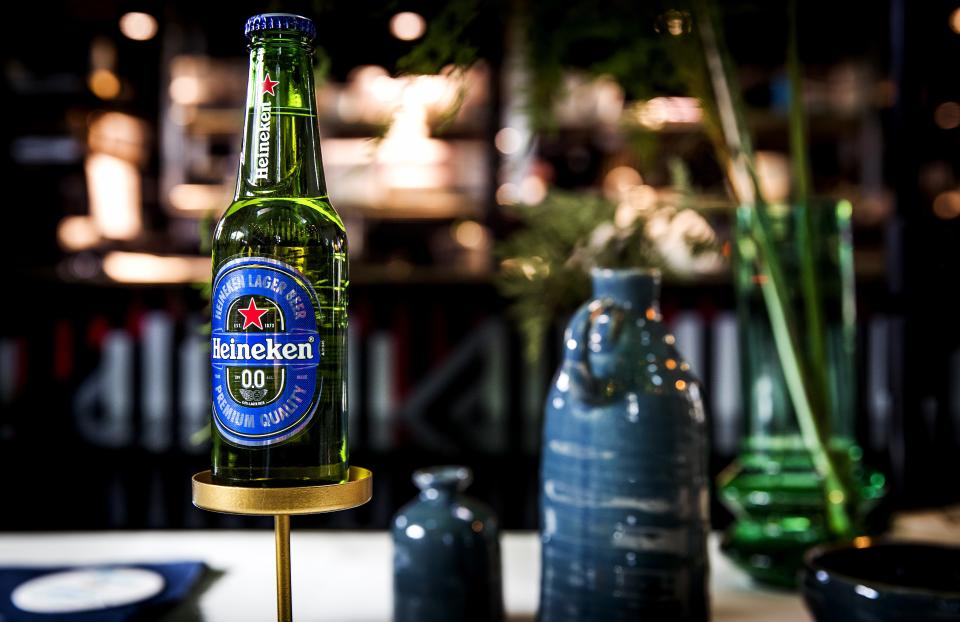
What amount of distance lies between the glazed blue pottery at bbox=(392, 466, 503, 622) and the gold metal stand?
16 cm

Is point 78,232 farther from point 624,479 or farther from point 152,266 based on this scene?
point 624,479

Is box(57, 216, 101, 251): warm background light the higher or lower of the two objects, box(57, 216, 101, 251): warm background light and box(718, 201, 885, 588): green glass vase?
the higher

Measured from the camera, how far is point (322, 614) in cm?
63

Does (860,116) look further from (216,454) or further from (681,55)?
(216,454)

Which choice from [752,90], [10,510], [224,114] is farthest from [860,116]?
[10,510]

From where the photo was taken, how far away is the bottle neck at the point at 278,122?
416mm

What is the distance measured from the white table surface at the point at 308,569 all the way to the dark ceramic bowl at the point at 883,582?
0.32 feet

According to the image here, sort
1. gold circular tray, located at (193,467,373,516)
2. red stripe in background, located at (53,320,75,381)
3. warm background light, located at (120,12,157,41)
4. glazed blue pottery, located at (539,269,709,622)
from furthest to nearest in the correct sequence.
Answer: warm background light, located at (120,12,157,41)
red stripe in background, located at (53,320,75,381)
glazed blue pottery, located at (539,269,709,622)
gold circular tray, located at (193,467,373,516)

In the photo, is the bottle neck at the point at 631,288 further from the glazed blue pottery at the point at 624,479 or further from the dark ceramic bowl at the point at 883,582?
the dark ceramic bowl at the point at 883,582

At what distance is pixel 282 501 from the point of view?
0.39m

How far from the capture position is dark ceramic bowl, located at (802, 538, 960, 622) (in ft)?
1.44

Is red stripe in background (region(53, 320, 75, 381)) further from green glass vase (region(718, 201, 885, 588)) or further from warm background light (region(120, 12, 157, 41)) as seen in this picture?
green glass vase (region(718, 201, 885, 588))

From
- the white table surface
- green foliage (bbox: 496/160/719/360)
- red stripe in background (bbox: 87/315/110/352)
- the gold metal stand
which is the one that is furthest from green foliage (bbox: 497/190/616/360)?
red stripe in background (bbox: 87/315/110/352)

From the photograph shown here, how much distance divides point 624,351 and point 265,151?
0.80 feet
